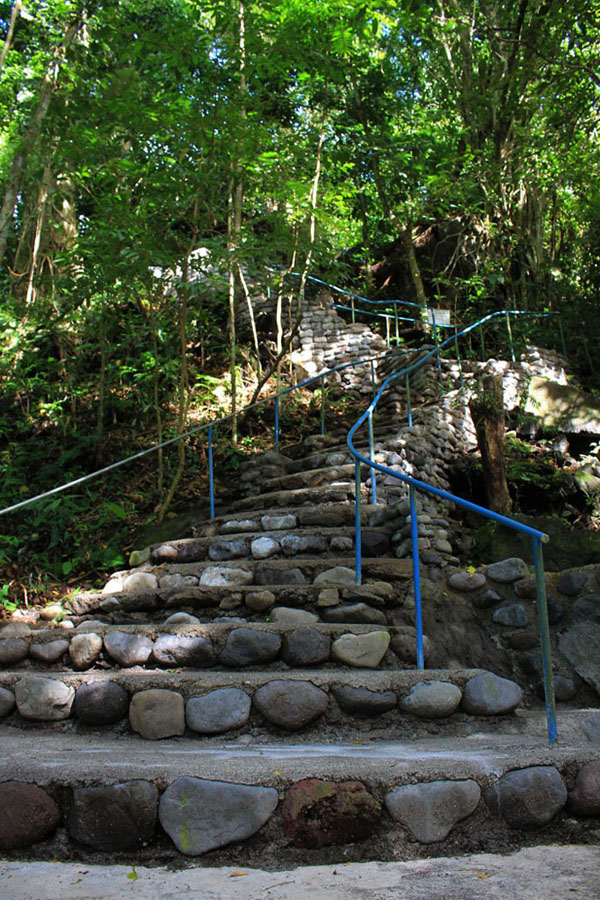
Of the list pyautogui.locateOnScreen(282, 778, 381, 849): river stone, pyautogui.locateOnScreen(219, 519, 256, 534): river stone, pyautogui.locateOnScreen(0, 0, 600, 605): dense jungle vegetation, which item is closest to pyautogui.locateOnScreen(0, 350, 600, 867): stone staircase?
pyautogui.locateOnScreen(282, 778, 381, 849): river stone

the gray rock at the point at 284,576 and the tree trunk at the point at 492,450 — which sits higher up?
the tree trunk at the point at 492,450

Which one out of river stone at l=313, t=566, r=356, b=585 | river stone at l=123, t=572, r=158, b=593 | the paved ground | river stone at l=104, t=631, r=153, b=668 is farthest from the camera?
river stone at l=123, t=572, r=158, b=593

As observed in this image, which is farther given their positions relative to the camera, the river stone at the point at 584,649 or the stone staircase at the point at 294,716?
the river stone at the point at 584,649

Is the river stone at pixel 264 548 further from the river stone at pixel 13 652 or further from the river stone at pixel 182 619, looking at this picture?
the river stone at pixel 13 652

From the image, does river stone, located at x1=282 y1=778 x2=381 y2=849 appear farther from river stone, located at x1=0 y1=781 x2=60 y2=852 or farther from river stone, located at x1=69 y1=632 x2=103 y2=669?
river stone, located at x1=69 y1=632 x2=103 y2=669

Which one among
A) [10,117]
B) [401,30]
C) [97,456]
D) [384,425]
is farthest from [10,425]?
[401,30]

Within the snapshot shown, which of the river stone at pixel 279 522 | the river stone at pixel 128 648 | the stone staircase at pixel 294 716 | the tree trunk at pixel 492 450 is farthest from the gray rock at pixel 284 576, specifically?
the tree trunk at pixel 492 450

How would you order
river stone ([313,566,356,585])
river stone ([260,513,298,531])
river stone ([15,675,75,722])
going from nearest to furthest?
river stone ([15,675,75,722]) → river stone ([313,566,356,585]) → river stone ([260,513,298,531])

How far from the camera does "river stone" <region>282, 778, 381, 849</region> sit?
171 cm

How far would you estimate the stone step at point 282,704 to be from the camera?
233 centimetres

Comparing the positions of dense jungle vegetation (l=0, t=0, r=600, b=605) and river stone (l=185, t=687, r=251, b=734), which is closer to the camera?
river stone (l=185, t=687, r=251, b=734)

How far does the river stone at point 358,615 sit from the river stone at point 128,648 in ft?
3.02

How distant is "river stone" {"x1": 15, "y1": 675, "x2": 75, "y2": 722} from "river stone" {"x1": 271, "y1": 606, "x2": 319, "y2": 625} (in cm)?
103

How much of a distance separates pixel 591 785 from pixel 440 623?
142cm
